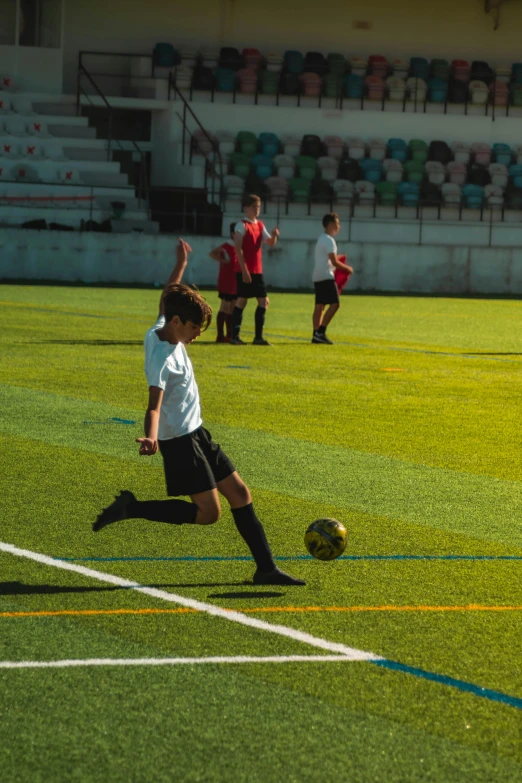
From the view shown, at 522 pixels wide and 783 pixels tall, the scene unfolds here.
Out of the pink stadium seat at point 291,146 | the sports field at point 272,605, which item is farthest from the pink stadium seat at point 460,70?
the sports field at point 272,605

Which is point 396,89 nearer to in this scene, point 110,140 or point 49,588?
point 110,140

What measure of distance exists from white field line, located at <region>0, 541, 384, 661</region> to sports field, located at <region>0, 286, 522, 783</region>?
0.04 ft

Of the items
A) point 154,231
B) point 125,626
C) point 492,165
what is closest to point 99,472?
point 125,626

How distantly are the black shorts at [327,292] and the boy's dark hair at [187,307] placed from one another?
12.7 metres

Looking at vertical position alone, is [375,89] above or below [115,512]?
above

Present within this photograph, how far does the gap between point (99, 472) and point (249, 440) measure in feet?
6.03

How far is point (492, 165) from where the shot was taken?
1564 inches

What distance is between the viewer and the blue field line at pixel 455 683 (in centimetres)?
432

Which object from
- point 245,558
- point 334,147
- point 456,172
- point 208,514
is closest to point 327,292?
point 245,558

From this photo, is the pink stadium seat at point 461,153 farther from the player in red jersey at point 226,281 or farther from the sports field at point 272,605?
the sports field at point 272,605

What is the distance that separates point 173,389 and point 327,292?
500 inches

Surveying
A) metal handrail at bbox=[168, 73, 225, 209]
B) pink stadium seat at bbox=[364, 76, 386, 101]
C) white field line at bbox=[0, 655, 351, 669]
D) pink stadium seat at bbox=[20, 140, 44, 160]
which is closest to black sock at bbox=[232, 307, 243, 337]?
white field line at bbox=[0, 655, 351, 669]

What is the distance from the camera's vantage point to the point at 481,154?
40.4 metres

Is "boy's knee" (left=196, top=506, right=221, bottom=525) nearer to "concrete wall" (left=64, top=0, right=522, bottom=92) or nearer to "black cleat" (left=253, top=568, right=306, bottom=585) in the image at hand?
"black cleat" (left=253, top=568, right=306, bottom=585)
